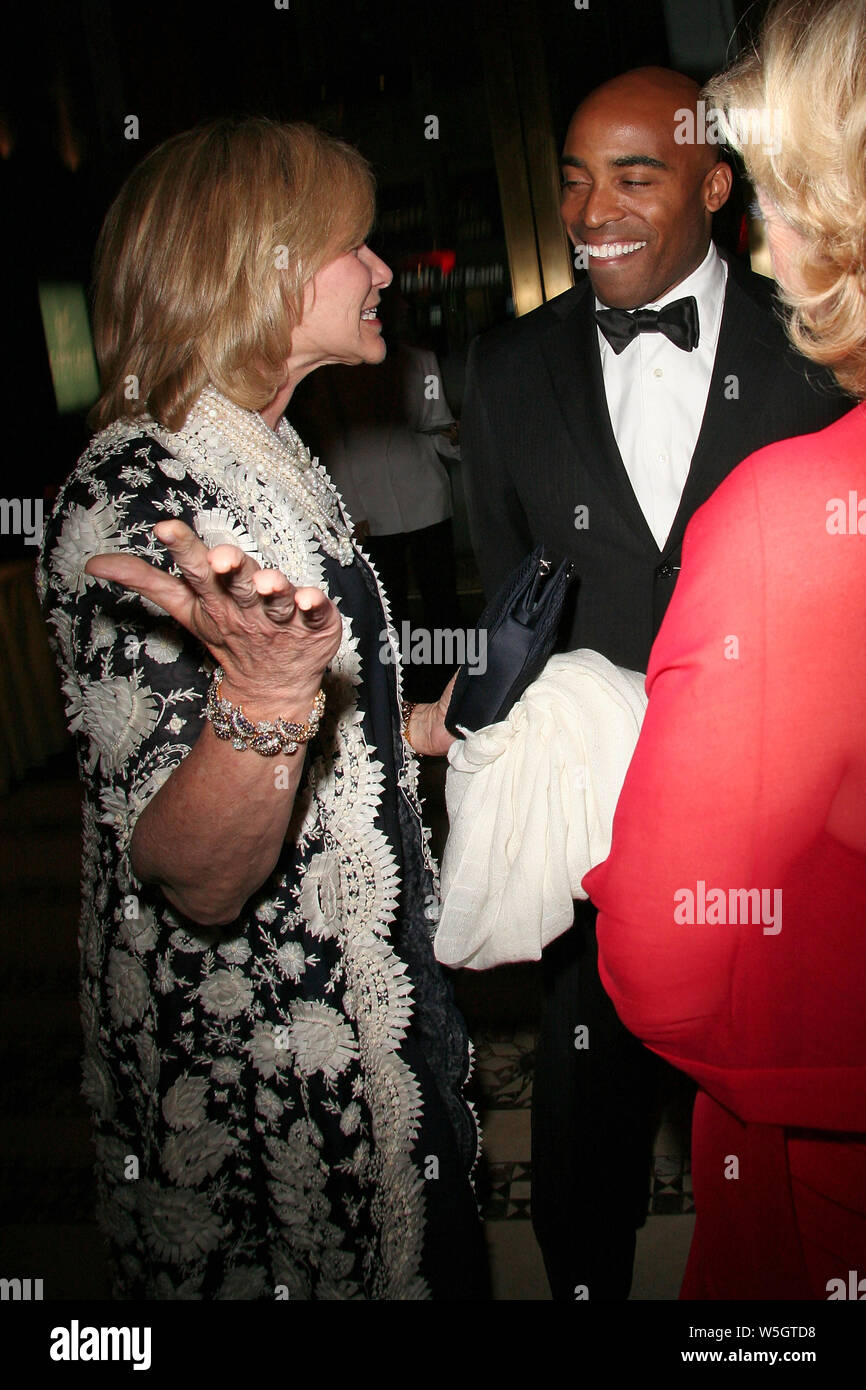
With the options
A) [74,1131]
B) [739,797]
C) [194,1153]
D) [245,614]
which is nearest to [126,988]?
[194,1153]

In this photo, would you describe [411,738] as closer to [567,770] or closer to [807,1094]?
[567,770]

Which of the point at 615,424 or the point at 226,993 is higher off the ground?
the point at 615,424

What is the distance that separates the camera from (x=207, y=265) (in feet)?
3.91

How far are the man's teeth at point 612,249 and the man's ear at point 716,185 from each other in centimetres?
17

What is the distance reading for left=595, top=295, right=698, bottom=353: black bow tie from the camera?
5.44ft

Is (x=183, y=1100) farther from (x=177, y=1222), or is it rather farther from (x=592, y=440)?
(x=592, y=440)

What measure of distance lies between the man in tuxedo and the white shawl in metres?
0.52

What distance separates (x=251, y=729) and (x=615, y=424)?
1.18 meters

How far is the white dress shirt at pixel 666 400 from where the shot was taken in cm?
168

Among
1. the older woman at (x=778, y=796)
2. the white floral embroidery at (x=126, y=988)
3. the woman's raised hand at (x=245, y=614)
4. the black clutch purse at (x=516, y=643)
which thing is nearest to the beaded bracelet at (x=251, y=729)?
the woman's raised hand at (x=245, y=614)

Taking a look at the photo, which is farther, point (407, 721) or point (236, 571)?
point (407, 721)

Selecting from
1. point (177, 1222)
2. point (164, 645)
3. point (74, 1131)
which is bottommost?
point (74, 1131)

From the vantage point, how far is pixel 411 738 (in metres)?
1.51

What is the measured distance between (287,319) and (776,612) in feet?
2.82
